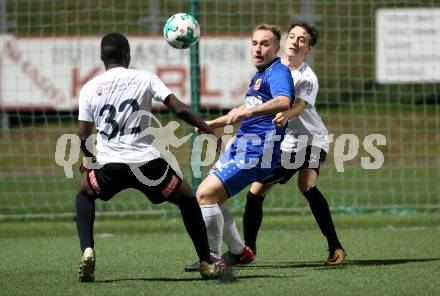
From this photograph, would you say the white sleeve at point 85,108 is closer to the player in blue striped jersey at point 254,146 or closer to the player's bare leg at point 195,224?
the player's bare leg at point 195,224

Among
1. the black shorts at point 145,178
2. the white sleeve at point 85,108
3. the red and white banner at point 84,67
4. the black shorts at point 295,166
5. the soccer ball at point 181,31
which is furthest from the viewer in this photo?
the red and white banner at point 84,67

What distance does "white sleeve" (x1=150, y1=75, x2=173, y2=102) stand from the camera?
627cm

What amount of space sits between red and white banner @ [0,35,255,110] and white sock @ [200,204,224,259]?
283 inches

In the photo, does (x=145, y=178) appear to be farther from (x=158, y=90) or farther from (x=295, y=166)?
(x=295, y=166)

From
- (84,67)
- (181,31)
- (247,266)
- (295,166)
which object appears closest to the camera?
(181,31)

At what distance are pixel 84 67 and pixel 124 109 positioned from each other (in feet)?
26.9

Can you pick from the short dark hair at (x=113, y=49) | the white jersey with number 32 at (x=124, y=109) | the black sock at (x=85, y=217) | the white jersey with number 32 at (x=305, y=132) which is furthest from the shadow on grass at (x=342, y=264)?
the short dark hair at (x=113, y=49)

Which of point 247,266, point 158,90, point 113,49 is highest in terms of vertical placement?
point 113,49

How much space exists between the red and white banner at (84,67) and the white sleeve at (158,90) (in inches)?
295

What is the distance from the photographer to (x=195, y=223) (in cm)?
641

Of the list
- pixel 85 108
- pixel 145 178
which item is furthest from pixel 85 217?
pixel 85 108

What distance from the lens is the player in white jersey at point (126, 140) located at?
20.6 ft

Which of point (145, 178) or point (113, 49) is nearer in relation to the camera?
point (145, 178)

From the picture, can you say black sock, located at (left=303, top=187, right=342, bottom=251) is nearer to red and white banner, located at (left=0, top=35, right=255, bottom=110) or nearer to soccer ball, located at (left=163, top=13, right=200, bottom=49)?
soccer ball, located at (left=163, top=13, right=200, bottom=49)
